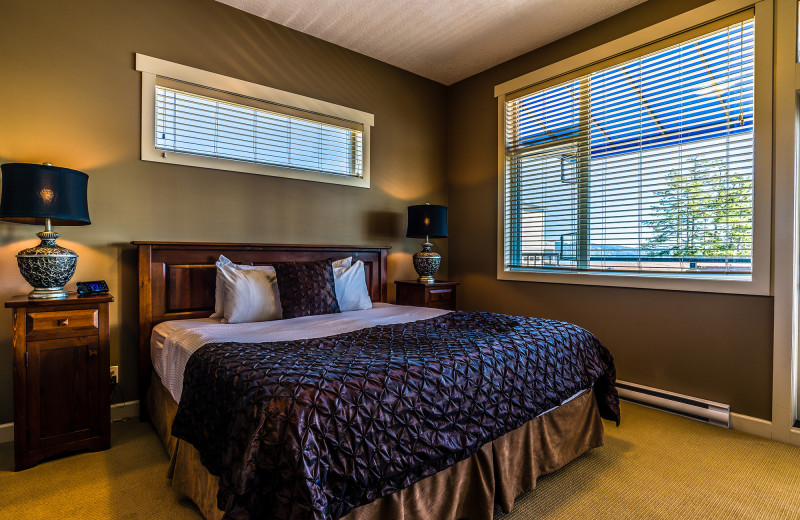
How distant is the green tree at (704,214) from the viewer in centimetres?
262

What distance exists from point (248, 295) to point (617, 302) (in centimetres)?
273

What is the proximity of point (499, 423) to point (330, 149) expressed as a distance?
2830 millimetres

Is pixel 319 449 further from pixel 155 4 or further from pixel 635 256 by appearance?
pixel 155 4

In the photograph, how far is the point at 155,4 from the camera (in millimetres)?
2809

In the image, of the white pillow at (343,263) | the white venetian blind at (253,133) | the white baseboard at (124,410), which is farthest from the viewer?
the white pillow at (343,263)

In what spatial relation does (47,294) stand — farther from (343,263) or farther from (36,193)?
(343,263)

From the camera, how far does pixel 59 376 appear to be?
218cm

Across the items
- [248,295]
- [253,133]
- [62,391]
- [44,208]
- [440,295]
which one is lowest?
[62,391]

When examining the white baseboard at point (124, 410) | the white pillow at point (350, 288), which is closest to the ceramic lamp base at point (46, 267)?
the white baseboard at point (124, 410)

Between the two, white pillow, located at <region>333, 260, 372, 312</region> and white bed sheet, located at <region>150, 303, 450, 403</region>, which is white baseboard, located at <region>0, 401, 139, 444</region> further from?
white pillow, located at <region>333, 260, 372, 312</region>

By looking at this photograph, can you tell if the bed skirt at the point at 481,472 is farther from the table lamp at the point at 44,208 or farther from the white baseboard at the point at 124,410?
the table lamp at the point at 44,208

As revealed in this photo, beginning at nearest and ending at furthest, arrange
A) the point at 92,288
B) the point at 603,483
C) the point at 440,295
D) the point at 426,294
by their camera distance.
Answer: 1. the point at 603,483
2. the point at 92,288
3. the point at 426,294
4. the point at 440,295

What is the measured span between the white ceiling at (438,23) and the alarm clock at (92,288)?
221 cm

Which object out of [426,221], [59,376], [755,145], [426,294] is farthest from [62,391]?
[755,145]
